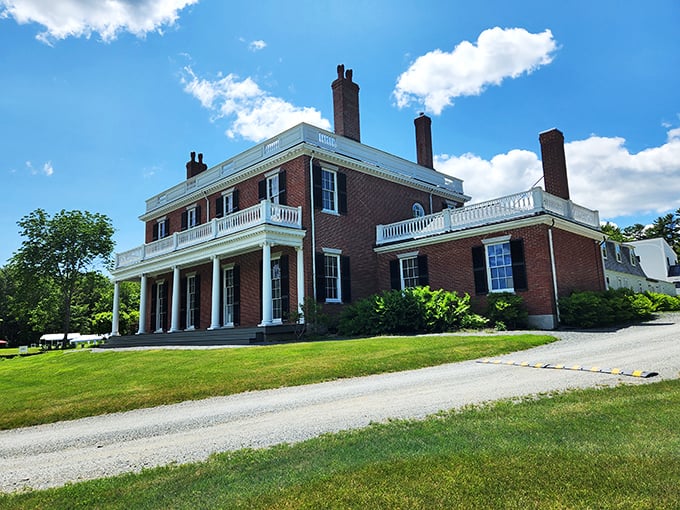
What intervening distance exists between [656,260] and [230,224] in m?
41.4

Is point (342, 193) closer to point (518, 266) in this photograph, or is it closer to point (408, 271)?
point (408, 271)

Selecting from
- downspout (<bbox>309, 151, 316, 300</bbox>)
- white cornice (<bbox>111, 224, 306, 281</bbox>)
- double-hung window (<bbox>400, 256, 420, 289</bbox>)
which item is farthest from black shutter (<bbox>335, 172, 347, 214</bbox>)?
double-hung window (<bbox>400, 256, 420, 289</bbox>)

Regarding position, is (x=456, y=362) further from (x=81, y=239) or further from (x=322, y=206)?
Result: (x=81, y=239)

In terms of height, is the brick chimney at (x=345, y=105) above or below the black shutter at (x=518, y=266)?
above

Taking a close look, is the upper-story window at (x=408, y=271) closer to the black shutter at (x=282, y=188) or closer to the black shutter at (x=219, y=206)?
the black shutter at (x=282, y=188)

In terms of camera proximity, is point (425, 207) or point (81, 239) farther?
point (81, 239)

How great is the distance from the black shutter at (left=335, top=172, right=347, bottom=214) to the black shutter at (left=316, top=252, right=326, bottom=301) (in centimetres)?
258

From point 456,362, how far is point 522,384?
323cm

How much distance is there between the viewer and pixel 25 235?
1453 inches

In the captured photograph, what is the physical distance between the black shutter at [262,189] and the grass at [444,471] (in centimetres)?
1768

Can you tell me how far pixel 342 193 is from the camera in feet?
72.9

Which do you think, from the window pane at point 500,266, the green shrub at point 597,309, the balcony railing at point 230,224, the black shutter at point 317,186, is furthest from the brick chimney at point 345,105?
the green shrub at point 597,309

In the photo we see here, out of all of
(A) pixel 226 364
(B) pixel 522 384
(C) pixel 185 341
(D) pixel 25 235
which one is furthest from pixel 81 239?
(B) pixel 522 384

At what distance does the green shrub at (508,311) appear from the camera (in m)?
17.4
